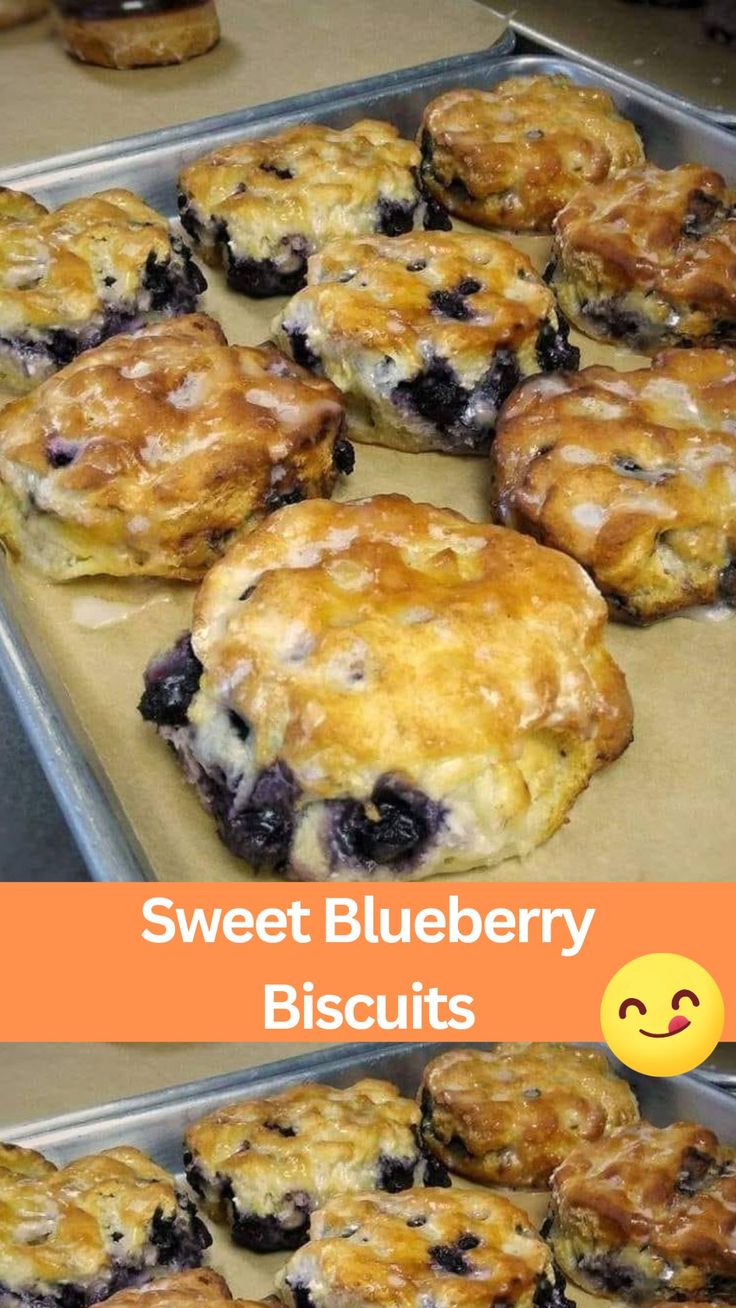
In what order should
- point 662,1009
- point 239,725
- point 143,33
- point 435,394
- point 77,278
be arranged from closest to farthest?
point 662,1009
point 239,725
point 435,394
point 77,278
point 143,33

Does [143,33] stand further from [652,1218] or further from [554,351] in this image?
[652,1218]

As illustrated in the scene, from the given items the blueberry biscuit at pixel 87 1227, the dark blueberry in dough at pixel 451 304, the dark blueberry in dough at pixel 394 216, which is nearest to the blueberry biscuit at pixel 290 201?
the dark blueberry in dough at pixel 394 216

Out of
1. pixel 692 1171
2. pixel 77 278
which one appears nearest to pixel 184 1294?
pixel 692 1171

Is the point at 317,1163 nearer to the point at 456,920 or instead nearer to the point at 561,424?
the point at 456,920

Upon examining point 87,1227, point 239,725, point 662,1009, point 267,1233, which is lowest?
point 267,1233

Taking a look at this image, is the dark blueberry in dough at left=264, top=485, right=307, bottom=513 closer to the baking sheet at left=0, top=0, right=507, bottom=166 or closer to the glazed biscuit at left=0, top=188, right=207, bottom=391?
the glazed biscuit at left=0, top=188, right=207, bottom=391

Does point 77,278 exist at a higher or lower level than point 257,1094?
higher
